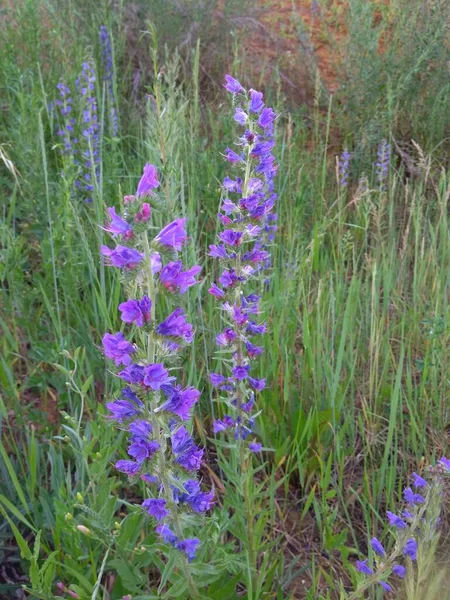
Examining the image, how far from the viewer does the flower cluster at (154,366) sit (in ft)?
3.94

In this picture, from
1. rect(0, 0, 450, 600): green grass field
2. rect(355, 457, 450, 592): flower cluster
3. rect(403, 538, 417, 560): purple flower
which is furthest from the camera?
rect(0, 0, 450, 600): green grass field

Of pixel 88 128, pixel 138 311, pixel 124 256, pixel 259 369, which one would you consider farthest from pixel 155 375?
pixel 88 128

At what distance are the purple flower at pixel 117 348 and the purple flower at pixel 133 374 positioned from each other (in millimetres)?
17

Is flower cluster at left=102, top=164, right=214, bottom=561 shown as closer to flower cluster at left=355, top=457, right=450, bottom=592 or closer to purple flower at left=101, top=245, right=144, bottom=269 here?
purple flower at left=101, top=245, right=144, bottom=269

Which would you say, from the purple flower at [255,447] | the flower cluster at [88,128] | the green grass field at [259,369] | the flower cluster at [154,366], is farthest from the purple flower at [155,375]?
the flower cluster at [88,128]

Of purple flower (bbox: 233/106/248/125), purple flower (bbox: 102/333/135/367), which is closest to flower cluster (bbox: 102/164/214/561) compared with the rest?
purple flower (bbox: 102/333/135/367)

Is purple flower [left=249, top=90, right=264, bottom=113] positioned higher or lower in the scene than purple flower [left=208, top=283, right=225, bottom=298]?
higher

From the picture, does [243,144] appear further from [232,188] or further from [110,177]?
[110,177]

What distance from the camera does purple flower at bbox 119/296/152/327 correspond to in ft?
3.97

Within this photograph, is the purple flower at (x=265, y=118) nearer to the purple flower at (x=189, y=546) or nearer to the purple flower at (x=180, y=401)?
the purple flower at (x=180, y=401)

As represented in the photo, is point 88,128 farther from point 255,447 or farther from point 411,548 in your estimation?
point 411,548

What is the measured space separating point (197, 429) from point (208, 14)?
147 inches

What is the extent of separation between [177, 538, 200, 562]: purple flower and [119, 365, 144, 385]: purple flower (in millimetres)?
429

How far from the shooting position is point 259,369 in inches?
98.2
